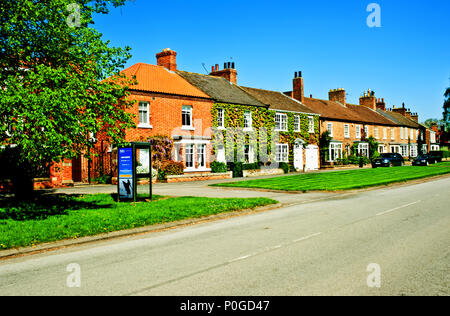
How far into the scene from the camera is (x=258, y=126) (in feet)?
122

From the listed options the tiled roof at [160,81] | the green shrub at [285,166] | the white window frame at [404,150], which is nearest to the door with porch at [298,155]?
the green shrub at [285,166]

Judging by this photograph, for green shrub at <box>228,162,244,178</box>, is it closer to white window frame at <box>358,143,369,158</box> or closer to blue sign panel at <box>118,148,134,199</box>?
blue sign panel at <box>118,148,134,199</box>

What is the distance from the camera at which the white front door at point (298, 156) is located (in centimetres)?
4201

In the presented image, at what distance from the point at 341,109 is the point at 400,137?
55.6 ft

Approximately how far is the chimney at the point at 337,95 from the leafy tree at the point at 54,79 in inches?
1908

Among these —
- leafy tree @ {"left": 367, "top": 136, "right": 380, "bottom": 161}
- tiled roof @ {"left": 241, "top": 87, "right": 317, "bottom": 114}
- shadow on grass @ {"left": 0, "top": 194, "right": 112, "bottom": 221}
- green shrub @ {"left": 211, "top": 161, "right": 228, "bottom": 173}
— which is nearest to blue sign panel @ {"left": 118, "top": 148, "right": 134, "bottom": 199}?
shadow on grass @ {"left": 0, "top": 194, "right": 112, "bottom": 221}

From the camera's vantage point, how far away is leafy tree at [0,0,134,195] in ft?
33.4

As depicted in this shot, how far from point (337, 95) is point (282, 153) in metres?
21.9

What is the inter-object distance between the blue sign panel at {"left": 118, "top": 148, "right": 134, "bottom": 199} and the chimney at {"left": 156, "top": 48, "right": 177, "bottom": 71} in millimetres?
20741

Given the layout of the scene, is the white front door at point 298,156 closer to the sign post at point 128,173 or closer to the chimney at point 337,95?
the chimney at point 337,95

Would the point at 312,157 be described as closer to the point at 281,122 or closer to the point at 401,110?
the point at 281,122
